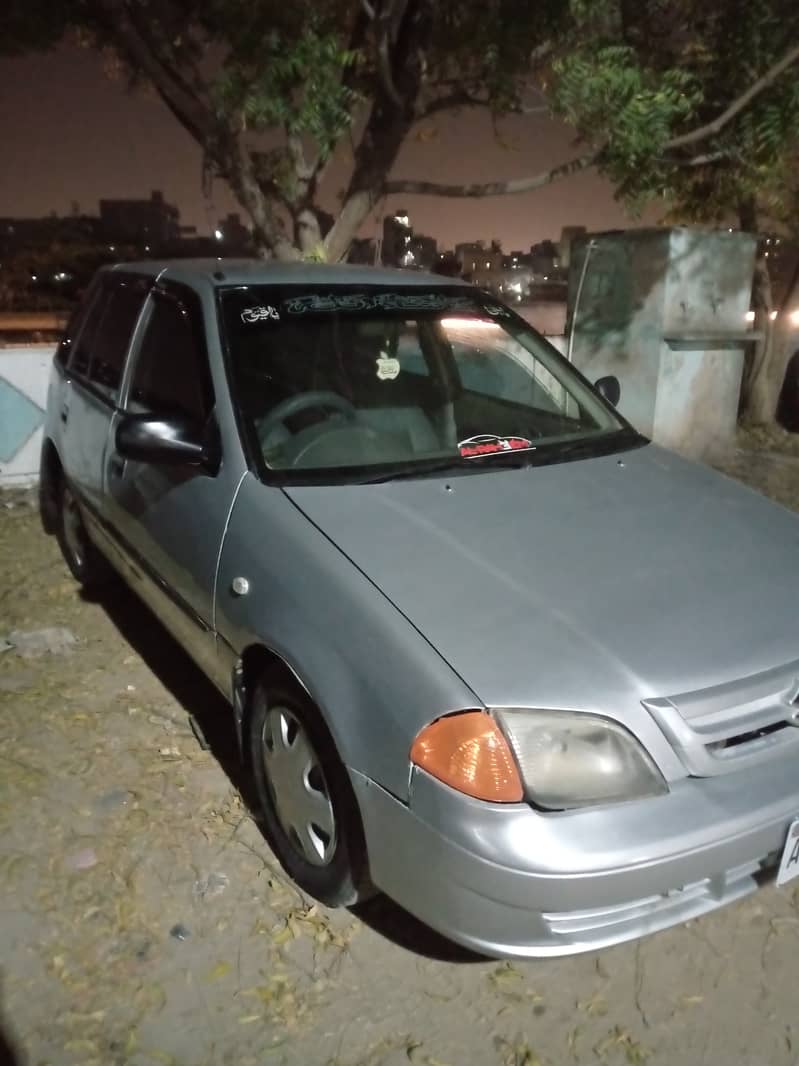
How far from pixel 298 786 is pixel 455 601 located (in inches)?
30.9

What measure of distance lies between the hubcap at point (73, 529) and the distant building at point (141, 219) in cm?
3544

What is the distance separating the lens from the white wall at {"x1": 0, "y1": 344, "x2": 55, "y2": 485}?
683cm

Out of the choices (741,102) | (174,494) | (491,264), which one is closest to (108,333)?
(174,494)

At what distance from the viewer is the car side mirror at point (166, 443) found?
2947 millimetres

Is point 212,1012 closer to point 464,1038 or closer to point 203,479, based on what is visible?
point 464,1038

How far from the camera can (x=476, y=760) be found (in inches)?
79.7

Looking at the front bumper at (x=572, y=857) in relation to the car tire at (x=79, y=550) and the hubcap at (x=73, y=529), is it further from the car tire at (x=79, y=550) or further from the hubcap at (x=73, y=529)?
the hubcap at (x=73, y=529)

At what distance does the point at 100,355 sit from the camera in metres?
4.38

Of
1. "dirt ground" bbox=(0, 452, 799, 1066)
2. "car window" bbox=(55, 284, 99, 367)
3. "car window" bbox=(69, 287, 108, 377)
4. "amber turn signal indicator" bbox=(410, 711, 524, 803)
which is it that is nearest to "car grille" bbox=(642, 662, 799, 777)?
"amber turn signal indicator" bbox=(410, 711, 524, 803)

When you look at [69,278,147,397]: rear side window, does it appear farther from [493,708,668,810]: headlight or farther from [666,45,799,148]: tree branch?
[666,45,799,148]: tree branch

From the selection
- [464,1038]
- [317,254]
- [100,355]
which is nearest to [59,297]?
[317,254]

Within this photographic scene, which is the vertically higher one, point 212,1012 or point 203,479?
point 203,479

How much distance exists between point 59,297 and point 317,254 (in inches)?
698

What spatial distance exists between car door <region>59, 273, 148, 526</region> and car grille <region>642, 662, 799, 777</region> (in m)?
2.82
